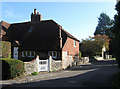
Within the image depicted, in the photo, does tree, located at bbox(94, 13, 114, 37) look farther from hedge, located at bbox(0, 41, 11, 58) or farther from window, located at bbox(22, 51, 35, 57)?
hedge, located at bbox(0, 41, 11, 58)

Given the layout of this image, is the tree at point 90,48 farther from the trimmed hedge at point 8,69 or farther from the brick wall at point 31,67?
the trimmed hedge at point 8,69

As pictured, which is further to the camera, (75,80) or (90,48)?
(90,48)

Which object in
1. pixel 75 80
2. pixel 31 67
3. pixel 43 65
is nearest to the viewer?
pixel 75 80

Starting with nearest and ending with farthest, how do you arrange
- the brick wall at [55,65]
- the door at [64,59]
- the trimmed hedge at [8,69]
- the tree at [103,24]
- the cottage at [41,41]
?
the trimmed hedge at [8,69]
the brick wall at [55,65]
the door at [64,59]
the cottage at [41,41]
the tree at [103,24]

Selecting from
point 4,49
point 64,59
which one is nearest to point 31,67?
point 4,49

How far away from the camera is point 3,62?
11.2m

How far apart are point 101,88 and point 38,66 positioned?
851 centimetres

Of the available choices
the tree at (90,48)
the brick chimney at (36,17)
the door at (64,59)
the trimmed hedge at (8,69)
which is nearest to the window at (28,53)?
the door at (64,59)

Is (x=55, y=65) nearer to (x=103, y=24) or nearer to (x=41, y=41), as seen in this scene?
(x=41, y=41)

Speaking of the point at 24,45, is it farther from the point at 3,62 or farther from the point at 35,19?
the point at 3,62

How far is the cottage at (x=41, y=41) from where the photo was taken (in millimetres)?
20342

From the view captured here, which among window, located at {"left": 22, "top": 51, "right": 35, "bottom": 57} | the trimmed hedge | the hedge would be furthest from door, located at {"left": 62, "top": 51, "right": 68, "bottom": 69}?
the trimmed hedge

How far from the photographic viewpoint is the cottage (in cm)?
2034

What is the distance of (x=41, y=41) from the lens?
2256 cm
